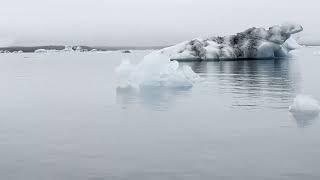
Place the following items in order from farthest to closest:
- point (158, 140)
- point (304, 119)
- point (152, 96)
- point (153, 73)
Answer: point (153, 73), point (152, 96), point (304, 119), point (158, 140)

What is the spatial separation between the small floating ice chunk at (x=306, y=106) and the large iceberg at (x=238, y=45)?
41667 mm

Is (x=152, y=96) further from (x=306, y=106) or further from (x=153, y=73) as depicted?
(x=306, y=106)

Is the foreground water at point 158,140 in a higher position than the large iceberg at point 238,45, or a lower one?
lower

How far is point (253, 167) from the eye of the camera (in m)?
9.23

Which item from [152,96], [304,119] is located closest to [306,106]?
[304,119]

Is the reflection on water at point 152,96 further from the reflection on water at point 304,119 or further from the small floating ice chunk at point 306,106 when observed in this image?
the reflection on water at point 304,119

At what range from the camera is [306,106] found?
50.8ft

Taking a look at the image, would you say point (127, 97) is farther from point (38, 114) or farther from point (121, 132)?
point (121, 132)

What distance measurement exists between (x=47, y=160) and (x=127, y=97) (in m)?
12.5

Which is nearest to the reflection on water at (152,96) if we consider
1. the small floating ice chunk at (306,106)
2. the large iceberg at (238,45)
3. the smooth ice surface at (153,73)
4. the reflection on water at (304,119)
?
the smooth ice surface at (153,73)

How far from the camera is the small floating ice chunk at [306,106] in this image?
15312mm

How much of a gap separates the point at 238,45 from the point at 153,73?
35609 millimetres

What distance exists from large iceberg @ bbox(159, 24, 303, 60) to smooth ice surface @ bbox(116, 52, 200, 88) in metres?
30.5

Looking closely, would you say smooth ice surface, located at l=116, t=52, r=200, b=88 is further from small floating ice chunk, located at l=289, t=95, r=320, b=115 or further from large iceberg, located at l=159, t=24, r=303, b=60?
large iceberg, located at l=159, t=24, r=303, b=60
